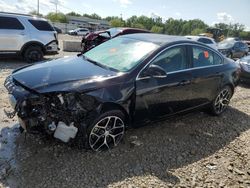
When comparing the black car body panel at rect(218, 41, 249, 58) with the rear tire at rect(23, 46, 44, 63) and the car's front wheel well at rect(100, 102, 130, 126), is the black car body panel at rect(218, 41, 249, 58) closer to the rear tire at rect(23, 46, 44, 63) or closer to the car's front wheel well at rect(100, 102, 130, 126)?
the rear tire at rect(23, 46, 44, 63)

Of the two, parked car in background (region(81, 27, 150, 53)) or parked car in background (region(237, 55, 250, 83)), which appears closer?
parked car in background (region(237, 55, 250, 83))

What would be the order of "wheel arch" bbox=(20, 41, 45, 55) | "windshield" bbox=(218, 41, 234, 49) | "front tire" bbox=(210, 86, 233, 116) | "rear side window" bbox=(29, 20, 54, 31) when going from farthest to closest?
"windshield" bbox=(218, 41, 234, 49)
"rear side window" bbox=(29, 20, 54, 31)
"wheel arch" bbox=(20, 41, 45, 55)
"front tire" bbox=(210, 86, 233, 116)

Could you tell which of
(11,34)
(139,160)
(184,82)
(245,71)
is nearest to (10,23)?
(11,34)

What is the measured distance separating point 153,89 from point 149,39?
1.07 metres

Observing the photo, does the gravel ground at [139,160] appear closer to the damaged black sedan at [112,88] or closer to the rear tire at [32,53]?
the damaged black sedan at [112,88]

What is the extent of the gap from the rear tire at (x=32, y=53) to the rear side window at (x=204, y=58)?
23.7 feet

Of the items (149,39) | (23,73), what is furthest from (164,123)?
(23,73)

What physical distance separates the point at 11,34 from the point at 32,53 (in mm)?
1009

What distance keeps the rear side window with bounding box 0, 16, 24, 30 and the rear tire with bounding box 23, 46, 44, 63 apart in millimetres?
831

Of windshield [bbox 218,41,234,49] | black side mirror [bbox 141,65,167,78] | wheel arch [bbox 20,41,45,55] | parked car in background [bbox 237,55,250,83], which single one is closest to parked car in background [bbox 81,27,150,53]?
wheel arch [bbox 20,41,45,55]

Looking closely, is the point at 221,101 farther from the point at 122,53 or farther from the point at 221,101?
the point at 122,53

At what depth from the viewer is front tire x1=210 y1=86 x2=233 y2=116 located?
5.90 metres

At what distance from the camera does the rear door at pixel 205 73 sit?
5114mm

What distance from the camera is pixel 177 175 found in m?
3.80
